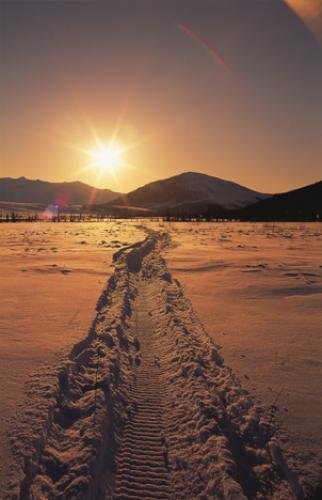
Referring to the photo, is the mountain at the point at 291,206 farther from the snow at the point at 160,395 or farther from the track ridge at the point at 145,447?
the track ridge at the point at 145,447

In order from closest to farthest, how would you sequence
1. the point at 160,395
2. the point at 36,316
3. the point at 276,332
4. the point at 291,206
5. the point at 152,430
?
1. the point at 152,430
2. the point at 160,395
3. the point at 276,332
4. the point at 36,316
5. the point at 291,206

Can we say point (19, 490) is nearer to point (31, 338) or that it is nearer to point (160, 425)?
point (160, 425)

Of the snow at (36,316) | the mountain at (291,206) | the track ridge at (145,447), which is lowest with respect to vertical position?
the track ridge at (145,447)

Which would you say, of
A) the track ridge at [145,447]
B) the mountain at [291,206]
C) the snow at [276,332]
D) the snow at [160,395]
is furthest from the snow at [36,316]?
the mountain at [291,206]

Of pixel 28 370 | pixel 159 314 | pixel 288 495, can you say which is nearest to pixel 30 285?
pixel 159 314

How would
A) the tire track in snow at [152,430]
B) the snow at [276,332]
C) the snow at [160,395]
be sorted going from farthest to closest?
the snow at [276,332]
the snow at [160,395]
the tire track in snow at [152,430]

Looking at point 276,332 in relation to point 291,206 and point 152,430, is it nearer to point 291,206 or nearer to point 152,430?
point 152,430

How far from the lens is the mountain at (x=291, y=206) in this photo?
97.5 meters

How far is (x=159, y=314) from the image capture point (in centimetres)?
888

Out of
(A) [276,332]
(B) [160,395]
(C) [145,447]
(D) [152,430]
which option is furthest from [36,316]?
(A) [276,332]

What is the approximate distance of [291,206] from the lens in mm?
106188

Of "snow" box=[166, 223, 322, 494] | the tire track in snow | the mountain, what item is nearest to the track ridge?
the tire track in snow

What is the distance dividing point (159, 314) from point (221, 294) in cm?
284

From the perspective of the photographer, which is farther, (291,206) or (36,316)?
(291,206)
